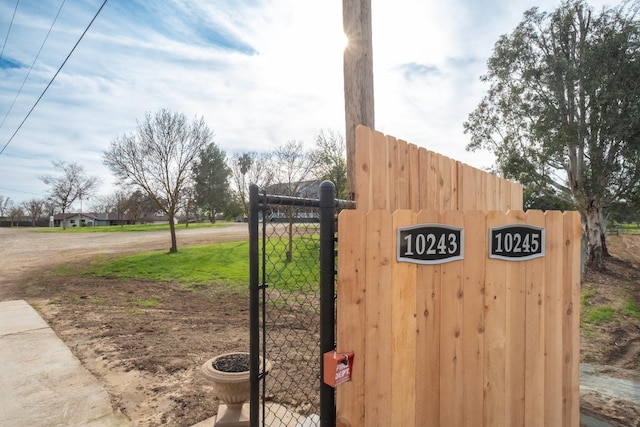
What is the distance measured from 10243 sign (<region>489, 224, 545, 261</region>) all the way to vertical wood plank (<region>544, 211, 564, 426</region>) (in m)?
0.13

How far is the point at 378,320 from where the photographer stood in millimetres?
1742

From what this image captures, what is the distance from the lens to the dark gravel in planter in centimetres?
274

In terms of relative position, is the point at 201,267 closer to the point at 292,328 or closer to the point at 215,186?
the point at 292,328

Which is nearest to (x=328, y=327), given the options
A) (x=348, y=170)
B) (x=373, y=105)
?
(x=348, y=170)

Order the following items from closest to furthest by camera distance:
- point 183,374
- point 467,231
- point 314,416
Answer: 1. point 467,231
2. point 314,416
3. point 183,374

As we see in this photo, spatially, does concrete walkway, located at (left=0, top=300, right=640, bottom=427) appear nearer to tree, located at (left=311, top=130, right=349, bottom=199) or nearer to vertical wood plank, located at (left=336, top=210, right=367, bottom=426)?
vertical wood plank, located at (left=336, top=210, right=367, bottom=426)

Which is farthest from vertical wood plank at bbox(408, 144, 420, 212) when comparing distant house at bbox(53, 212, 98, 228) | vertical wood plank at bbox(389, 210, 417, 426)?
distant house at bbox(53, 212, 98, 228)

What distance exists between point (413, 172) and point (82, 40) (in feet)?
20.6

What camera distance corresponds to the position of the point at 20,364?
403 cm

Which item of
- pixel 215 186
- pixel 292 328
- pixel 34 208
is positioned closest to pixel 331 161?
pixel 292 328

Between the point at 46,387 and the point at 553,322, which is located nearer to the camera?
the point at 553,322

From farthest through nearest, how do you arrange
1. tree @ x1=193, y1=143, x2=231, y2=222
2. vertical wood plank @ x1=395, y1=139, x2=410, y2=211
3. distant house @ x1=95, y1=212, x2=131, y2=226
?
distant house @ x1=95, y1=212, x2=131, y2=226 < tree @ x1=193, y1=143, x2=231, y2=222 < vertical wood plank @ x1=395, y1=139, x2=410, y2=211

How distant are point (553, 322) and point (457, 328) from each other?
88cm

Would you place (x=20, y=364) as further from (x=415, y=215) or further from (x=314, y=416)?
(x=415, y=215)
